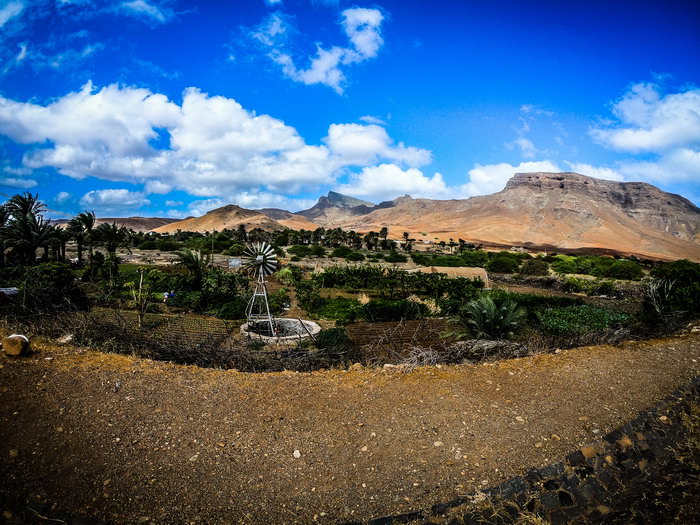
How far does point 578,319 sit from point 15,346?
21.3 m

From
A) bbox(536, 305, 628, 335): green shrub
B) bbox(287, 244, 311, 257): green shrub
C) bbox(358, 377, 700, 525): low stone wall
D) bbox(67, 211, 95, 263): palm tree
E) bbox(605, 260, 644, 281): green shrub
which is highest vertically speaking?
bbox(67, 211, 95, 263): palm tree

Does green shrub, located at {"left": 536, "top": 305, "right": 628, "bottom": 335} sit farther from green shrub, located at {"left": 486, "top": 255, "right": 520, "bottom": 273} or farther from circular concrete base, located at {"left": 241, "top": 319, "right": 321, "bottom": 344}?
green shrub, located at {"left": 486, "top": 255, "right": 520, "bottom": 273}

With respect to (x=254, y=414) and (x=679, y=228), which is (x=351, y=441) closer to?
(x=254, y=414)

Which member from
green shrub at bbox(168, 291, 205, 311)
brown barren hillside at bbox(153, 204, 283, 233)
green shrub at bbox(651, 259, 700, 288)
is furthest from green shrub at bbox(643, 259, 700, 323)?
brown barren hillside at bbox(153, 204, 283, 233)

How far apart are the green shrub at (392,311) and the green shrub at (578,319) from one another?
5978 mm

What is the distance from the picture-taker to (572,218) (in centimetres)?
12362

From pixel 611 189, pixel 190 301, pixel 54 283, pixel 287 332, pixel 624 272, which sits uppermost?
pixel 611 189

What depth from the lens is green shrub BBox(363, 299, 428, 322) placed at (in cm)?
1856

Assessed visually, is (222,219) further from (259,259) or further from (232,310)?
(259,259)

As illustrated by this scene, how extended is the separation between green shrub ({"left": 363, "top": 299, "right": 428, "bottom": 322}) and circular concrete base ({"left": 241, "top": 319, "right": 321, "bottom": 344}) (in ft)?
12.6

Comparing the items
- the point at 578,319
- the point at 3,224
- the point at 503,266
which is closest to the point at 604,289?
the point at 503,266

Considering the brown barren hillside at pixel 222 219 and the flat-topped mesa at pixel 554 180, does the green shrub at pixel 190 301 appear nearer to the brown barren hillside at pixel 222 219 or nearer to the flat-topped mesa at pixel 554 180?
the brown barren hillside at pixel 222 219

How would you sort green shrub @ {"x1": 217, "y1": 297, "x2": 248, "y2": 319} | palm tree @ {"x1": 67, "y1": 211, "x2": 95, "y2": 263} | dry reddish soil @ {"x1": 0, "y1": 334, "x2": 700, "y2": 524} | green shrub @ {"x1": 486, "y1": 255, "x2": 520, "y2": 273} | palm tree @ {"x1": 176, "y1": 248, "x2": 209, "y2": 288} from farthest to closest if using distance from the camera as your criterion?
green shrub @ {"x1": 486, "y1": 255, "x2": 520, "y2": 273}
palm tree @ {"x1": 67, "y1": 211, "x2": 95, "y2": 263}
palm tree @ {"x1": 176, "y1": 248, "x2": 209, "y2": 288}
green shrub @ {"x1": 217, "y1": 297, "x2": 248, "y2": 319}
dry reddish soil @ {"x1": 0, "y1": 334, "x2": 700, "y2": 524}

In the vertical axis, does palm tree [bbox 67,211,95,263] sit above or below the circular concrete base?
above
